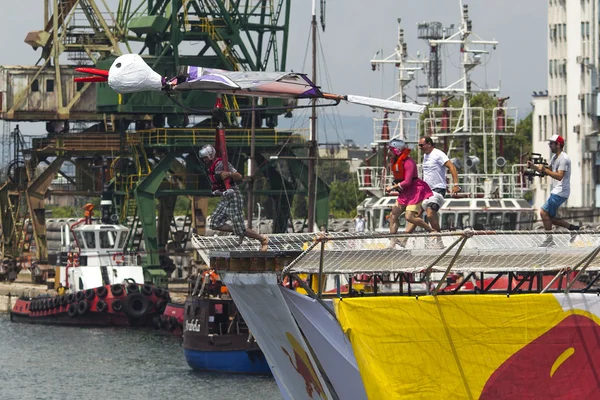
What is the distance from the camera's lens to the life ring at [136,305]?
67.6 meters

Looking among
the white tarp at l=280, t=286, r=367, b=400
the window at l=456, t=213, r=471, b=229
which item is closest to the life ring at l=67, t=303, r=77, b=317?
the window at l=456, t=213, r=471, b=229

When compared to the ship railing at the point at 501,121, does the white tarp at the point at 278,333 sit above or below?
below

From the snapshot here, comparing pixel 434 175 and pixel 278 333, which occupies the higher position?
pixel 434 175

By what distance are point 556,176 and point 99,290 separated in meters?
44.4

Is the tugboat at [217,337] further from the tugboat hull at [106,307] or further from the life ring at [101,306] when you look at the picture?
the life ring at [101,306]

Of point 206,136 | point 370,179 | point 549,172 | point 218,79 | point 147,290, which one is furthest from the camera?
point 206,136

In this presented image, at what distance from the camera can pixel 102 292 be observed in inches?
2714

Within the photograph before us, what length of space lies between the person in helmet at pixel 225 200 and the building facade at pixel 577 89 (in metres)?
60.7

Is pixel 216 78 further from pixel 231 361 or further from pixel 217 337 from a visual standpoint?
pixel 217 337

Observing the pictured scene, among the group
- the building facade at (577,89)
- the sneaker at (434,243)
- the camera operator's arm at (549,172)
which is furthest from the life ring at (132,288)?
the sneaker at (434,243)

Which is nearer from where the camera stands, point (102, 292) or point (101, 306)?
point (101, 306)

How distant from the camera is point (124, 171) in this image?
82500mm

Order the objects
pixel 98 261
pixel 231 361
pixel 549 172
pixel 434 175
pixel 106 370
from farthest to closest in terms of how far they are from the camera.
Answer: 1. pixel 98 261
2. pixel 106 370
3. pixel 231 361
4. pixel 434 175
5. pixel 549 172

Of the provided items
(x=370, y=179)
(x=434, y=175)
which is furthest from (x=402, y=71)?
(x=434, y=175)
